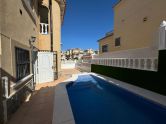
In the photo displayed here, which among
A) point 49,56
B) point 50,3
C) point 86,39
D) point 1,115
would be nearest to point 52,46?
point 49,56

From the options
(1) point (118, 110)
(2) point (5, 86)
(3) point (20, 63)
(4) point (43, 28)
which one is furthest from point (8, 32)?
(4) point (43, 28)

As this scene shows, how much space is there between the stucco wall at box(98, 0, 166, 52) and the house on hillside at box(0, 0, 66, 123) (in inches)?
264

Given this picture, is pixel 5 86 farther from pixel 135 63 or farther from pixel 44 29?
pixel 44 29

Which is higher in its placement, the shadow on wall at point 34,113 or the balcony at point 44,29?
the balcony at point 44,29

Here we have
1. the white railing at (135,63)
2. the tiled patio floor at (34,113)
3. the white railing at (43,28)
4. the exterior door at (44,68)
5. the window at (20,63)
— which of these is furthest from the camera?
the white railing at (43,28)

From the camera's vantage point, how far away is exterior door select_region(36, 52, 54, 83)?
437 inches

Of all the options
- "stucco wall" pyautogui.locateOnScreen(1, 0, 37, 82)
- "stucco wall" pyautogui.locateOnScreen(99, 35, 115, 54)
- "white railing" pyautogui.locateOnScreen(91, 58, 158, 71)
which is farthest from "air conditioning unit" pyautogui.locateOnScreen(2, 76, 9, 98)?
"stucco wall" pyautogui.locateOnScreen(99, 35, 115, 54)

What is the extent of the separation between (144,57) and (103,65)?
6.44 meters

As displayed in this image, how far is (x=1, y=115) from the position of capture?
13.2 feet

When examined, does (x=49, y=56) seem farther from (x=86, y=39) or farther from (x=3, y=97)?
(x=86, y=39)

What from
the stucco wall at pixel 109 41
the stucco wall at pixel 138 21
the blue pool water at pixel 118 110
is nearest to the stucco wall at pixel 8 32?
the blue pool water at pixel 118 110

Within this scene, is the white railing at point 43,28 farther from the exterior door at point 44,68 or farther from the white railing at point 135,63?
the white railing at point 135,63

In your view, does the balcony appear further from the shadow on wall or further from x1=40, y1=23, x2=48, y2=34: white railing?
the shadow on wall

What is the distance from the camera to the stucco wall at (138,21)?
909cm
